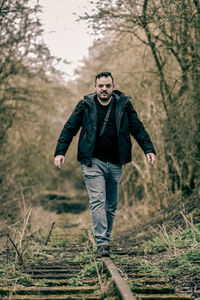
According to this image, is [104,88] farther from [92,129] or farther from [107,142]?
[107,142]

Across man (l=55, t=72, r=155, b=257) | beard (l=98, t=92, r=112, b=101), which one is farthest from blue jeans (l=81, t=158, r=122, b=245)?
beard (l=98, t=92, r=112, b=101)

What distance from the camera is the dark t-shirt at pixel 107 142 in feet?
17.5

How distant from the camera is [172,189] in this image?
41.8ft

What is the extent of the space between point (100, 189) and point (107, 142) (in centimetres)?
59

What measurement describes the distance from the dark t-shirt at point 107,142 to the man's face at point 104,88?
0.16 metres

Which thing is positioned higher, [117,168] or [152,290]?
[117,168]

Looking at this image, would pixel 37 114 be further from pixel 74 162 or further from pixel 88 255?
pixel 88 255

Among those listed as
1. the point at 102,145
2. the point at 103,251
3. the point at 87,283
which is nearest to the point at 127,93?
the point at 102,145

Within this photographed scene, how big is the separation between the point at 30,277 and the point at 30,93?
40.8ft

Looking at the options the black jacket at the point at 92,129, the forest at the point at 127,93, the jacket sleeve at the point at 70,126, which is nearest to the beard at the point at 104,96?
the black jacket at the point at 92,129

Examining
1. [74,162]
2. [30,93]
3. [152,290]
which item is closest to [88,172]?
[152,290]

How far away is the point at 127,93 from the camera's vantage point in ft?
37.9

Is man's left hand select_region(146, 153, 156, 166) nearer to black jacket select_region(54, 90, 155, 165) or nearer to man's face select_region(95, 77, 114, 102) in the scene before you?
black jacket select_region(54, 90, 155, 165)

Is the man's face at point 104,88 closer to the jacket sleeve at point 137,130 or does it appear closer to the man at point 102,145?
the man at point 102,145
